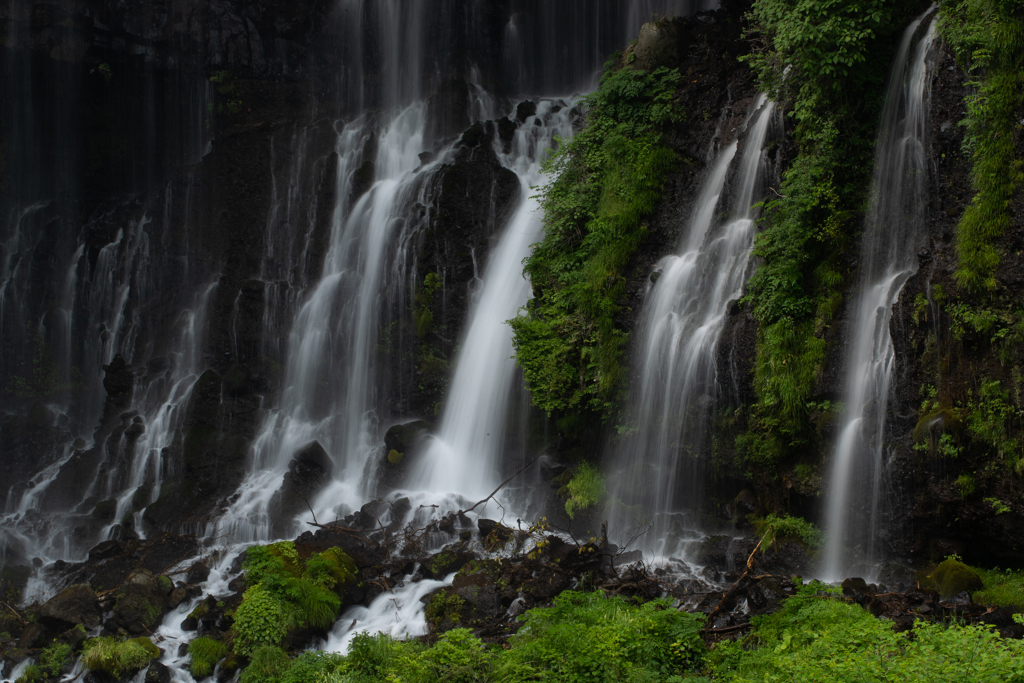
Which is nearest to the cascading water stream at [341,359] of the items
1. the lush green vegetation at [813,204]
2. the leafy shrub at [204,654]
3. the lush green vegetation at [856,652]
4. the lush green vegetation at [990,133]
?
the leafy shrub at [204,654]

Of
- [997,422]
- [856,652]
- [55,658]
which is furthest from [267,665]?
[997,422]

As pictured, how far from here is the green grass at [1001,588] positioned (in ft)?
22.7

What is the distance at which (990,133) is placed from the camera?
8062 millimetres

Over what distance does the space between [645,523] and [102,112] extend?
2227 cm

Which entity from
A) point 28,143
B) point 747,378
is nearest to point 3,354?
point 28,143

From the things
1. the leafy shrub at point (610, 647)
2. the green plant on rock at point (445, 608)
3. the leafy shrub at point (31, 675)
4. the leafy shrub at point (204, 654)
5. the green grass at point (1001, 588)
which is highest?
the green grass at point (1001, 588)

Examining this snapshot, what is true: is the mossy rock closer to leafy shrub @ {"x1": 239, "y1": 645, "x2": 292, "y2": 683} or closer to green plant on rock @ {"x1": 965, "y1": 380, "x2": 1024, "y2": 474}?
green plant on rock @ {"x1": 965, "y1": 380, "x2": 1024, "y2": 474}

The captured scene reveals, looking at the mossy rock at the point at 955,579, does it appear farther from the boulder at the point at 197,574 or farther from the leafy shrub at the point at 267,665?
the boulder at the point at 197,574

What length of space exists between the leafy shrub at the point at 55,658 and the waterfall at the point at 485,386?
20.0ft

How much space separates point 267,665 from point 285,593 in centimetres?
141

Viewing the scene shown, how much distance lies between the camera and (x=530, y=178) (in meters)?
17.6

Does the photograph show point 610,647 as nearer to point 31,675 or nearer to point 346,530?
point 346,530

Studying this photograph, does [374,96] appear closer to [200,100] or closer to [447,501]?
[200,100]

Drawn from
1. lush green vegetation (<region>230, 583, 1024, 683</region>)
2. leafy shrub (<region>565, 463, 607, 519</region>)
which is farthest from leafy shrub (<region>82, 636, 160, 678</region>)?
leafy shrub (<region>565, 463, 607, 519</region>)
